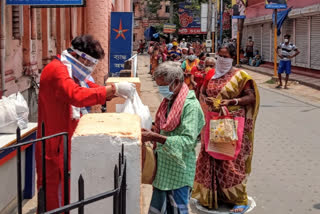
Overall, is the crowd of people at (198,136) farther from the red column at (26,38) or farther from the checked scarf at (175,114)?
the red column at (26,38)

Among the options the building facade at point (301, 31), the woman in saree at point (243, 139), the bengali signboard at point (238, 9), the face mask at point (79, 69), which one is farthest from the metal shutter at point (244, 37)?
the face mask at point (79, 69)

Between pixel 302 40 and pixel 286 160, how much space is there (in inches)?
633

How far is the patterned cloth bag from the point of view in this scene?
510 centimetres

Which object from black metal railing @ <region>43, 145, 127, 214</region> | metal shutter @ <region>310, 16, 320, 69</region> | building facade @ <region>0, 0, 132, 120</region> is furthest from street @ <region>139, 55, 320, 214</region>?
metal shutter @ <region>310, 16, 320, 69</region>

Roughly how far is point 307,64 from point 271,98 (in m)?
7.40

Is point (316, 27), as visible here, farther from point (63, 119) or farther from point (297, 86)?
point (63, 119)

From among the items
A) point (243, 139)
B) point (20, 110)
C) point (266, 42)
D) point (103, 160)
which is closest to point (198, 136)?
point (243, 139)

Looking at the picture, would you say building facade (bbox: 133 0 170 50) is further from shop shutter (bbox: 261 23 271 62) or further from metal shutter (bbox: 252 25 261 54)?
shop shutter (bbox: 261 23 271 62)

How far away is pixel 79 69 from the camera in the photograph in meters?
3.68

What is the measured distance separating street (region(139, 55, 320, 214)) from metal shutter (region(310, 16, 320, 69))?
733 centimetres

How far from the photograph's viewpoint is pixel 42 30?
9977mm

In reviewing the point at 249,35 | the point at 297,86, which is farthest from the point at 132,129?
the point at 249,35

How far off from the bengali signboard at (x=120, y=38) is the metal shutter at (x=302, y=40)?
488 inches

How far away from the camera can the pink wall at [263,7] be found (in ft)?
70.0
